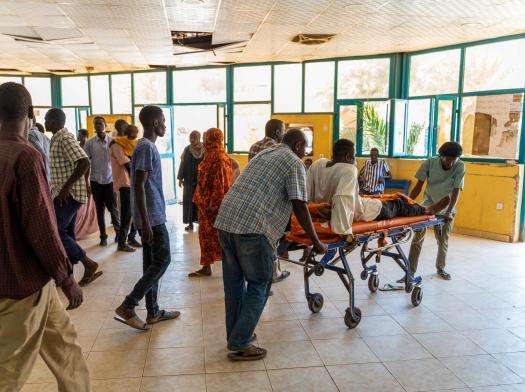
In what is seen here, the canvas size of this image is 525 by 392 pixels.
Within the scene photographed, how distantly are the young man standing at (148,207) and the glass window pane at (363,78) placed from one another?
21.6 ft

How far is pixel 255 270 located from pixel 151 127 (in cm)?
132

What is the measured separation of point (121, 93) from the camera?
37.9ft

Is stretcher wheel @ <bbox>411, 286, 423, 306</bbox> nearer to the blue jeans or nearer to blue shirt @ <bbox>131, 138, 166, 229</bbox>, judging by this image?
the blue jeans

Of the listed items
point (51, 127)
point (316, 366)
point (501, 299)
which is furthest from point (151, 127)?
point (501, 299)

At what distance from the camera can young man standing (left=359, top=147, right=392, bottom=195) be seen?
7809mm

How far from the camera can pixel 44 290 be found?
191 centimetres

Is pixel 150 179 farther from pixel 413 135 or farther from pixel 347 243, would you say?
pixel 413 135

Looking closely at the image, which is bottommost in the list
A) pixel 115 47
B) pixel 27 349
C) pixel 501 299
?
pixel 501 299

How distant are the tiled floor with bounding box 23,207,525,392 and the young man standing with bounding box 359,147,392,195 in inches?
116

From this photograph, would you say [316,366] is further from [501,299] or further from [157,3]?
[157,3]

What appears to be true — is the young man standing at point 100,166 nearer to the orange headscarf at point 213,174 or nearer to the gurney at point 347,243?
the orange headscarf at point 213,174

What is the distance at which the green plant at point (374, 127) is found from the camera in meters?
8.82

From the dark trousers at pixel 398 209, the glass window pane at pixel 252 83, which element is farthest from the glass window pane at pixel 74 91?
the dark trousers at pixel 398 209

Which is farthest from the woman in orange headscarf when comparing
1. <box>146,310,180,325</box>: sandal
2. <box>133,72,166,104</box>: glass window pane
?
<box>133,72,166,104</box>: glass window pane
